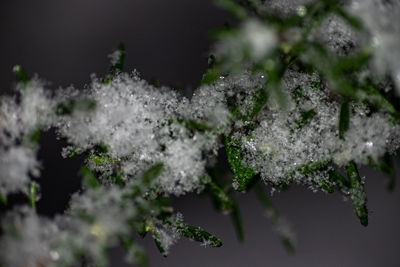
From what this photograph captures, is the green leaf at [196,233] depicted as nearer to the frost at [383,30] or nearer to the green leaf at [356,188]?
the green leaf at [356,188]

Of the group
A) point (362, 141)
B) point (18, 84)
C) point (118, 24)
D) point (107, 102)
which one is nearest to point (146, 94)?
point (107, 102)

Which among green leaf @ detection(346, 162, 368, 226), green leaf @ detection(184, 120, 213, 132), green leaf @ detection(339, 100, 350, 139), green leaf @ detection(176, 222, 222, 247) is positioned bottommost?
green leaf @ detection(346, 162, 368, 226)

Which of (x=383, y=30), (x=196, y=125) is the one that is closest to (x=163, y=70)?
(x=196, y=125)

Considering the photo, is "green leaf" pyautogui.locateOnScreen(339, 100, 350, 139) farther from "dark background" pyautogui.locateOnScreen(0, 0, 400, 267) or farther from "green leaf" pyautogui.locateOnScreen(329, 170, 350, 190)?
"dark background" pyautogui.locateOnScreen(0, 0, 400, 267)

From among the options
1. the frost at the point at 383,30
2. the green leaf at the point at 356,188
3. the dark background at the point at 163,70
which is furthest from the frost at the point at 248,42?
the dark background at the point at 163,70

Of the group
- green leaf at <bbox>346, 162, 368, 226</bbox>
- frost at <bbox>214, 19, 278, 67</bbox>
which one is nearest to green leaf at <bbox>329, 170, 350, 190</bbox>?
green leaf at <bbox>346, 162, 368, 226</bbox>

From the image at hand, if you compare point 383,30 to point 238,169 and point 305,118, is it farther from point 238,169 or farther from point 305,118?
point 238,169
